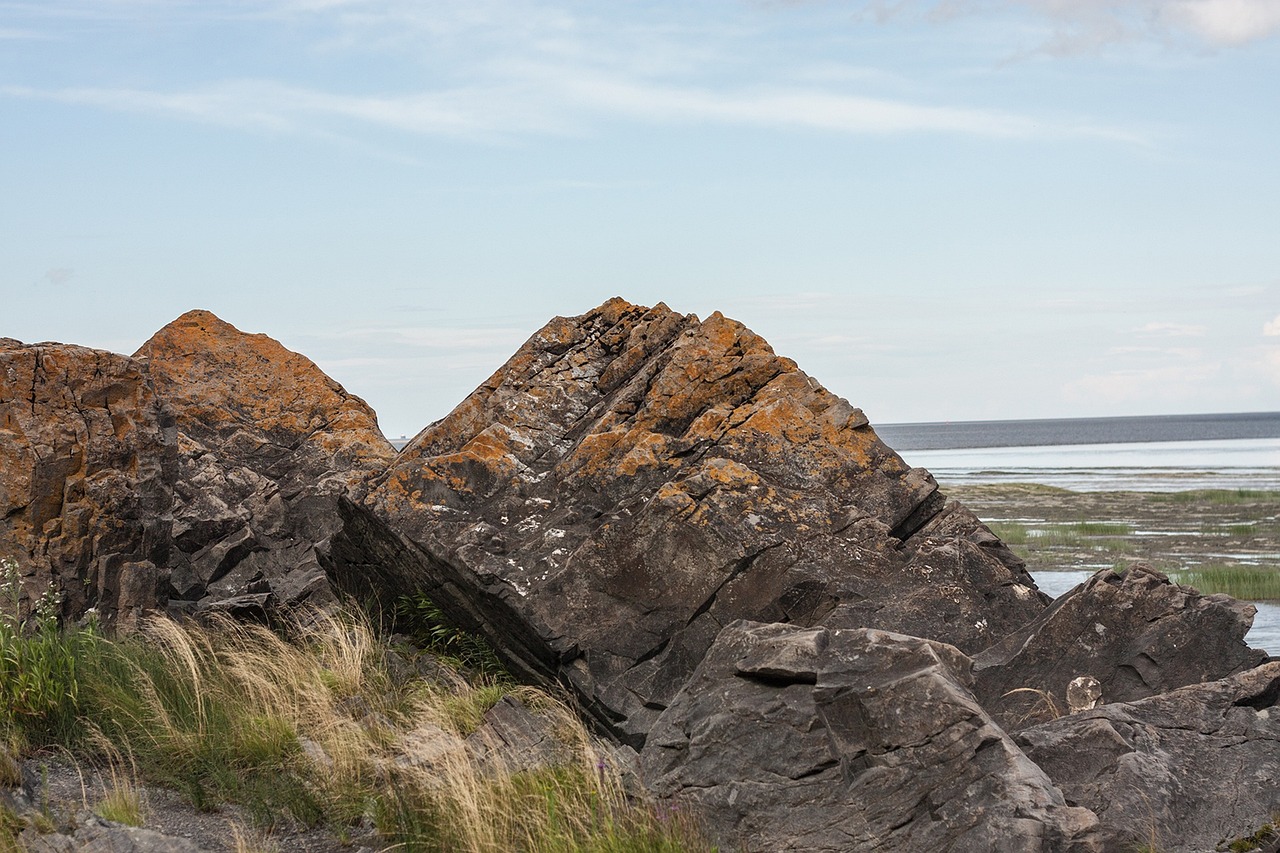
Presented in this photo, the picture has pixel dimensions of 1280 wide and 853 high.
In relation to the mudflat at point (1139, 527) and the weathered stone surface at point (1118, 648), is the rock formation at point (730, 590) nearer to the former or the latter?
the weathered stone surface at point (1118, 648)

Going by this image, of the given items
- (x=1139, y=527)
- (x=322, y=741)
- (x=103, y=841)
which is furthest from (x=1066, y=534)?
(x=103, y=841)

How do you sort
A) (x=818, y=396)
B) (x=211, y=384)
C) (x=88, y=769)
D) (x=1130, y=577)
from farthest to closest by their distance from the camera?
(x=211, y=384) → (x=818, y=396) → (x=1130, y=577) → (x=88, y=769)

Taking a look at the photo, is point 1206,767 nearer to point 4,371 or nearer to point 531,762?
point 531,762

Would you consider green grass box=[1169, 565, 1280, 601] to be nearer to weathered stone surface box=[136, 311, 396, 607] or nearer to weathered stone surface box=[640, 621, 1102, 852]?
weathered stone surface box=[136, 311, 396, 607]

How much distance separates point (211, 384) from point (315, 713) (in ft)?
33.0

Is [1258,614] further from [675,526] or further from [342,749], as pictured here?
[342,749]

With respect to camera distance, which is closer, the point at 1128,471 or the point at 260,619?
the point at 260,619

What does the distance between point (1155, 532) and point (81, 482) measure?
94.7 ft

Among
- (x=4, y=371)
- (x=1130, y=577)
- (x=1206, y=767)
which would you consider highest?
(x=4, y=371)

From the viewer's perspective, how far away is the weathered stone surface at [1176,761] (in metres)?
6.42

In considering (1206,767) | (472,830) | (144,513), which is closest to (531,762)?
(472,830)

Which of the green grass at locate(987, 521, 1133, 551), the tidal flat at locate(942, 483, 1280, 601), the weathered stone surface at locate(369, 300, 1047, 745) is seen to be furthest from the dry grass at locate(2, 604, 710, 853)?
the green grass at locate(987, 521, 1133, 551)

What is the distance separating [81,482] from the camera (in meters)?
11.8

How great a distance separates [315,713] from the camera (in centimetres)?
904
